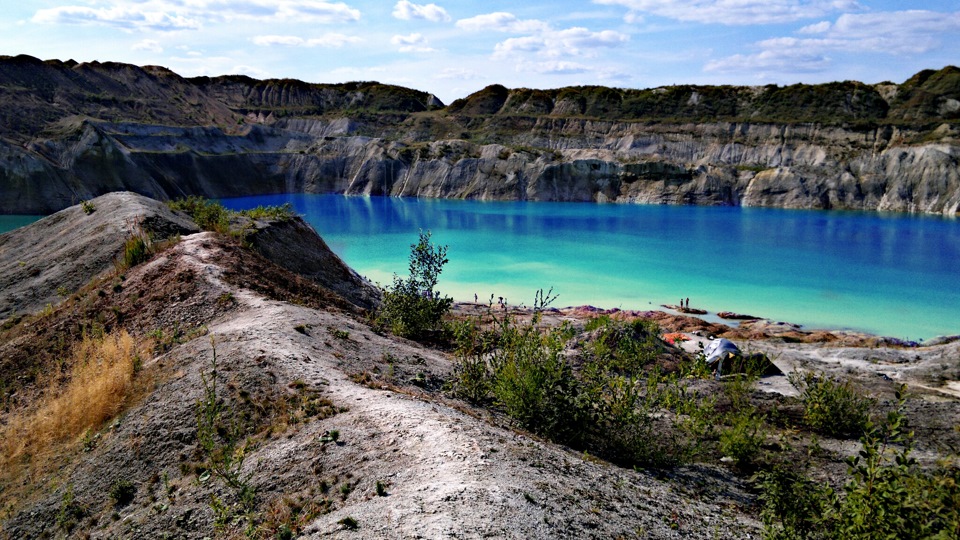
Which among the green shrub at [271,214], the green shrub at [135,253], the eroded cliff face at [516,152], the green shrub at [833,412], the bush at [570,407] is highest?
the eroded cliff face at [516,152]

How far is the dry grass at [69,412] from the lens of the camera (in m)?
9.08

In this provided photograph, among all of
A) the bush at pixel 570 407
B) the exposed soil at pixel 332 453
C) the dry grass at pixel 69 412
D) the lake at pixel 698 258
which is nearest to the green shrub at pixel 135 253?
the exposed soil at pixel 332 453

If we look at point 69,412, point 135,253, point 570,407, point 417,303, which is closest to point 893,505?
point 570,407

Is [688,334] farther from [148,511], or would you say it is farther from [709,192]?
[709,192]

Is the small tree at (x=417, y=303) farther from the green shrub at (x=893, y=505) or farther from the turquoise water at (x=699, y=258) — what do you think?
the turquoise water at (x=699, y=258)

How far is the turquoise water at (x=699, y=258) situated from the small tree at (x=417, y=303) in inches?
712

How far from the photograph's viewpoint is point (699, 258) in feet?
Answer: 153

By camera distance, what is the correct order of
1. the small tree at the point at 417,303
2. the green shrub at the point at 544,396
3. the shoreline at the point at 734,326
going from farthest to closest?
the shoreline at the point at 734,326, the small tree at the point at 417,303, the green shrub at the point at 544,396

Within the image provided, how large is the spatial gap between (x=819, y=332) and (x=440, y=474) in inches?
1045

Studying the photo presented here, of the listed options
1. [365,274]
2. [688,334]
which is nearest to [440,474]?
[688,334]

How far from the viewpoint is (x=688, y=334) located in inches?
1013

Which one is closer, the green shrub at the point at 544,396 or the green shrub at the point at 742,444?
the green shrub at the point at 544,396

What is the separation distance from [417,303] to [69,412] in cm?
744

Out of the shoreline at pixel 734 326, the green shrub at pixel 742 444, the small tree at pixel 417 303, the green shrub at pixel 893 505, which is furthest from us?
the shoreline at pixel 734 326
